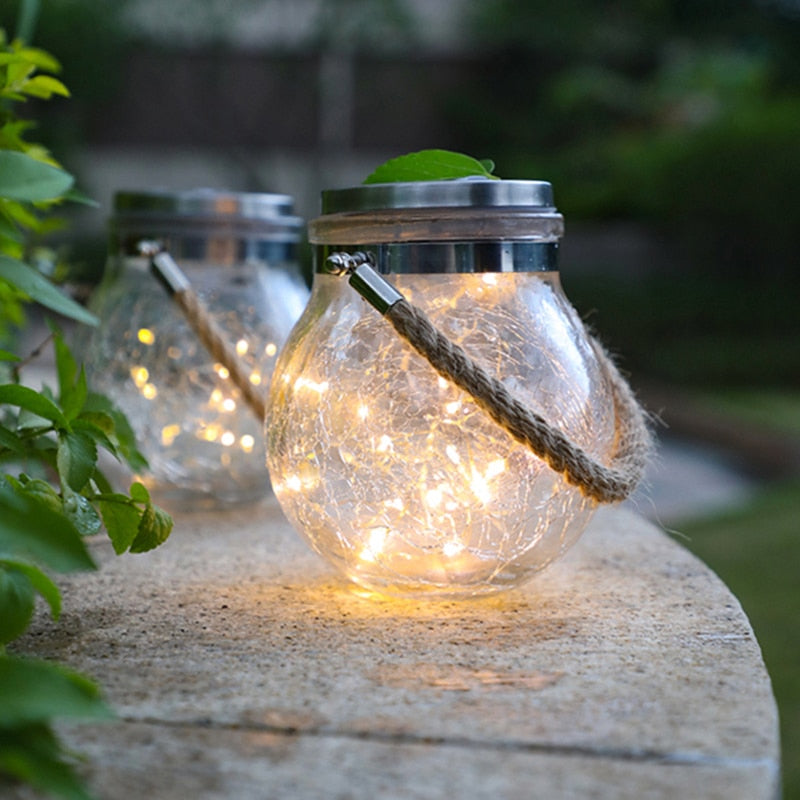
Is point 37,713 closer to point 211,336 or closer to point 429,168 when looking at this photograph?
point 429,168

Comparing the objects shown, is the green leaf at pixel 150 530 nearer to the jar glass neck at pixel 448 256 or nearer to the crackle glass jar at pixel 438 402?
the crackle glass jar at pixel 438 402

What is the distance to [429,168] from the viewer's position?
0.78 metres

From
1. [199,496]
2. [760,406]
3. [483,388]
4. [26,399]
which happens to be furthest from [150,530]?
[760,406]

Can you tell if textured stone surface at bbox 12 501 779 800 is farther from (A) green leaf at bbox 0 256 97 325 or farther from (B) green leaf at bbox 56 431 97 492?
(A) green leaf at bbox 0 256 97 325

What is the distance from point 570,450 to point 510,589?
0.16 meters

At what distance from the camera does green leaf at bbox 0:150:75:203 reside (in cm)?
57

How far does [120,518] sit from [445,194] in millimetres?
320

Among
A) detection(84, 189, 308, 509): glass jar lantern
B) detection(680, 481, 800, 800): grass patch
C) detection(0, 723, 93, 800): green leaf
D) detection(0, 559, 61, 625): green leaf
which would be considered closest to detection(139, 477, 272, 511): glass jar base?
detection(84, 189, 308, 509): glass jar lantern

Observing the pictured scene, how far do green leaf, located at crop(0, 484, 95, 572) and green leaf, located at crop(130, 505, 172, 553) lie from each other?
0.27m

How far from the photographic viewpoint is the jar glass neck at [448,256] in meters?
0.73

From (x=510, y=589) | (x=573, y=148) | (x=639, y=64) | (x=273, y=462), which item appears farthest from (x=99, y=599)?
(x=639, y=64)

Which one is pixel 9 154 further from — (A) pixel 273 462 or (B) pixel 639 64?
(B) pixel 639 64

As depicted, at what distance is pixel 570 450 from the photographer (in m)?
0.71

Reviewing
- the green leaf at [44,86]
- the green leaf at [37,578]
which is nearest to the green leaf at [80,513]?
the green leaf at [37,578]
